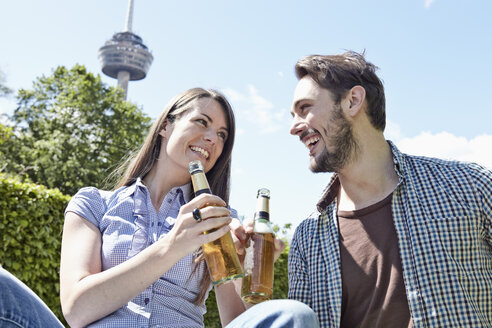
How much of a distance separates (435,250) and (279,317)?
1.17m

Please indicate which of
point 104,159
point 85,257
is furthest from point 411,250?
point 104,159

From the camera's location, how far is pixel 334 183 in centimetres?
319

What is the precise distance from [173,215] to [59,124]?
21.6 meters

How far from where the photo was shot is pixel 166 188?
3209 millimetres

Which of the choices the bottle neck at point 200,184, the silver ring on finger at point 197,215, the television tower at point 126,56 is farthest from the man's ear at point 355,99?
the television tower at point 126,56

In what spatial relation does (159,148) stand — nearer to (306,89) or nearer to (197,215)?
(306,89)

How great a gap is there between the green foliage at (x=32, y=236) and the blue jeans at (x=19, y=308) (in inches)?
208

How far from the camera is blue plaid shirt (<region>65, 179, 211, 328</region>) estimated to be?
2551 millimetres

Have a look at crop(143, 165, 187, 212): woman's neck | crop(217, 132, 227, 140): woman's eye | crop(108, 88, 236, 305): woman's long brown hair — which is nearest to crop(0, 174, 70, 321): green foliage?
crop(108, 88, 236, 305): woman's long brown hair

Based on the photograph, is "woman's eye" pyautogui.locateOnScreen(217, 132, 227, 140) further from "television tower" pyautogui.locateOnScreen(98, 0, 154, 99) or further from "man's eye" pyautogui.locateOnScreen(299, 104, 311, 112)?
"television tower" pyautogui.locateOnScreen(98, 0, 154, 99)

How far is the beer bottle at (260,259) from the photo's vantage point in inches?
95.3

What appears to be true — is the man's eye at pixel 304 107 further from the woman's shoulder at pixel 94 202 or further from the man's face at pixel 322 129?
the woman's shoulder at pixel 94 202

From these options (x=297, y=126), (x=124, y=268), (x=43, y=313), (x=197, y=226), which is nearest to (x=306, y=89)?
(x=297, y=126)

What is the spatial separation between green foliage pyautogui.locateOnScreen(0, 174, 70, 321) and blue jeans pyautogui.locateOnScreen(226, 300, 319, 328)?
5699 millimetres
